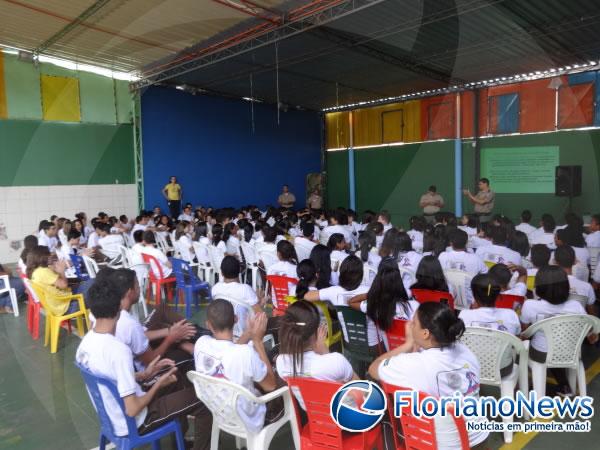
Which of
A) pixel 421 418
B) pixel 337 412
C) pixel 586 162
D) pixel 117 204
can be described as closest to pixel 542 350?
pixel 421 418

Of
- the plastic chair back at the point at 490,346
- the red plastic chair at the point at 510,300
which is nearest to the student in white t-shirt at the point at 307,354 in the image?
the plastic chair back at the point at 490,346

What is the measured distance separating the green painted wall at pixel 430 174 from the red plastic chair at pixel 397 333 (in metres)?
9.49

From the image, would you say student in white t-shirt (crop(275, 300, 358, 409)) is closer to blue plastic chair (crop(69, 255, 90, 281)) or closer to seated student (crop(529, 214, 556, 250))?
seated student (crop(529, 214, 556, 250))

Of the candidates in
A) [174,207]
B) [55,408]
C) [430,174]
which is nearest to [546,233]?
[55,408]

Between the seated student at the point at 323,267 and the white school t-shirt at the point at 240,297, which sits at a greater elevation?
the seated student at the point at 323,267

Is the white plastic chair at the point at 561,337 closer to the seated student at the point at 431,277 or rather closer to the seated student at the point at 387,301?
the seated student at the point at 387,301

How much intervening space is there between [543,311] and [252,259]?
401 cm

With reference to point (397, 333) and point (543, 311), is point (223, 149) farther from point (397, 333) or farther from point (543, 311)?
point (543, 311)

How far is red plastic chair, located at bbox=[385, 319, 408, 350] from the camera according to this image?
Answer: 2902 mm

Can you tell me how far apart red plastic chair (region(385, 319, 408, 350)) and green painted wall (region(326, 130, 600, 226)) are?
9492mm

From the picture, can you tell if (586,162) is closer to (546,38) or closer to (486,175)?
(486,175)

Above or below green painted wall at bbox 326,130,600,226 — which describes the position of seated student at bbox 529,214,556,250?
below

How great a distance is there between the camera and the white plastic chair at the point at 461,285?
3990mm

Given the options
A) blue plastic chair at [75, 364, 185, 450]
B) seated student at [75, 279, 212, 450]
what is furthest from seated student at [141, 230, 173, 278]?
blue plastic chair at [75, 364, 185, 450]
